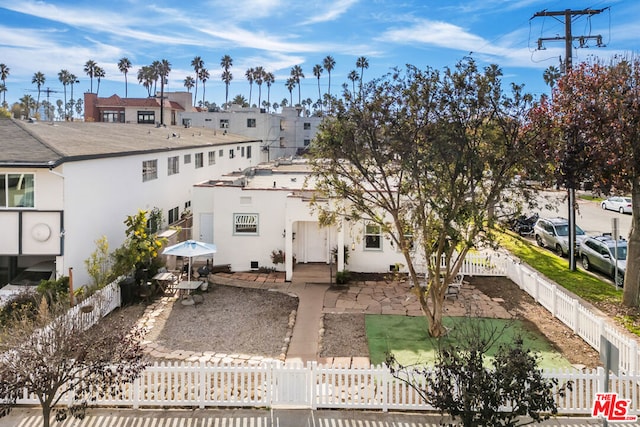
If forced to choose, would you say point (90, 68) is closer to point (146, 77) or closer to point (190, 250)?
point (146, 77)

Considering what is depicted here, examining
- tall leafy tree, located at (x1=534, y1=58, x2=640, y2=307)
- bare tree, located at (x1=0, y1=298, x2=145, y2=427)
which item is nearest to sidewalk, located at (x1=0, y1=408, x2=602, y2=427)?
bare tree, located at (x1=0, y1=298, x2=145, y2=427)

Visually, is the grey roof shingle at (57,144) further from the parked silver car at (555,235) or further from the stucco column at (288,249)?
the parked silver car at (555,235)

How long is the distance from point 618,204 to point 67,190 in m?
41.8

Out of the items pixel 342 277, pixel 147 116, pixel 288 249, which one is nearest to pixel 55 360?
pixel 288 249

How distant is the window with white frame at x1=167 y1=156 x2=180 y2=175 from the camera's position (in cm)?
2692

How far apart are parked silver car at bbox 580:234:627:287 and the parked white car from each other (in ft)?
63.9

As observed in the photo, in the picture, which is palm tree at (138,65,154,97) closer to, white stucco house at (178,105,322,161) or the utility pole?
white stucco house at (178,105,322,161)

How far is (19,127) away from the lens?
18312 millimetres

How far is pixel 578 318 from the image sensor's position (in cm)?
1360

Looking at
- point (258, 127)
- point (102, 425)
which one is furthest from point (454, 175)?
point (258, 127)

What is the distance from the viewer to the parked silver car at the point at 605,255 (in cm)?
1945

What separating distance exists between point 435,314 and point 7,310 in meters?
12.9

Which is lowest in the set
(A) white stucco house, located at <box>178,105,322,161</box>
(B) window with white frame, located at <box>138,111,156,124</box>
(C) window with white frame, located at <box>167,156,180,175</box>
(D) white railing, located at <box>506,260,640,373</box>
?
(D) white railing, located at <box>506,260,640,373</box>

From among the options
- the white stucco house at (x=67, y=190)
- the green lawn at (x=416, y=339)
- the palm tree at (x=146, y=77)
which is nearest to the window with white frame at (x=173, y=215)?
the white stucco house at (x=67, y=190)
